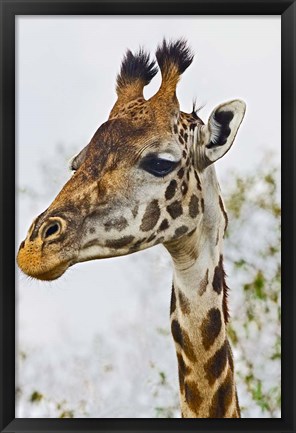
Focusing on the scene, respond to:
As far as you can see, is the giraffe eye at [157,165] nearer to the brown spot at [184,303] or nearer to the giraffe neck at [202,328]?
the giraffe neck at [202,328]

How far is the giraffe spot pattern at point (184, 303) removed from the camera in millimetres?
2480

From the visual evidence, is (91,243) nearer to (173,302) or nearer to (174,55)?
(173,302)

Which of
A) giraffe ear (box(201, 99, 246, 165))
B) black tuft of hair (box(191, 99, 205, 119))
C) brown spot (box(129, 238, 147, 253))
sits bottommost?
brown spot (box(129, 238, 147, 253))

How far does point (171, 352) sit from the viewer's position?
2.61 metres

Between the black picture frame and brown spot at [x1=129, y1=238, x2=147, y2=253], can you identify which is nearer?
brown spot at [x1=129, y1=238, x2=147, y2=253]

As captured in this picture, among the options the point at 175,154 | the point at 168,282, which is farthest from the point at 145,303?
the point at 175,154

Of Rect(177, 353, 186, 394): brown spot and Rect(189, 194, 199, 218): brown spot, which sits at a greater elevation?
Rect(189, 194, 199, 218): brown spot

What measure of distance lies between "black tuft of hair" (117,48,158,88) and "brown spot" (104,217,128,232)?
419 millimetres

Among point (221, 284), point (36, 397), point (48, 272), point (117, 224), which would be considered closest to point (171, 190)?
point (117, 224)

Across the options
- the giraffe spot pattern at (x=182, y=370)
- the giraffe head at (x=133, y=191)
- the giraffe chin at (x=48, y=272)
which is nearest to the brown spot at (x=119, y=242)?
the giraffe head at (x=133, y=191)

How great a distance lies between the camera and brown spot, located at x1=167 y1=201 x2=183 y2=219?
2.46 meters

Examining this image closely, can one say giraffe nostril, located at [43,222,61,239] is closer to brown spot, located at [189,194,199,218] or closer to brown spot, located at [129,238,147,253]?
brown spot, located at [129,238,147,253]

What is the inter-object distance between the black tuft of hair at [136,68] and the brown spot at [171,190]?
323 millimetres

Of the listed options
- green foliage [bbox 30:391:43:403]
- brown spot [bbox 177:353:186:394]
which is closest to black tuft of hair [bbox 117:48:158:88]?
brown spot [bbox 177:353:186:394]
